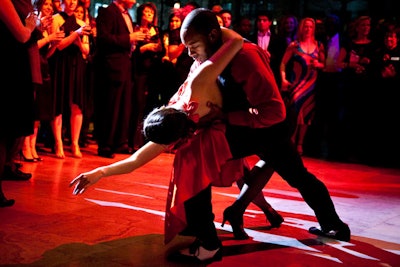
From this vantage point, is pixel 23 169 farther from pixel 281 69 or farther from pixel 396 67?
pixel 396 67

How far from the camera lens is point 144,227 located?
3885mm

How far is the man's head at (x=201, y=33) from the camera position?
316 cm

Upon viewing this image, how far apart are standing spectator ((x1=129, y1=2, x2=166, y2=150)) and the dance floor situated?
168 centimetres

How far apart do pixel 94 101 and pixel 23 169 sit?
1722 millimetres

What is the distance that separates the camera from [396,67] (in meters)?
7.97

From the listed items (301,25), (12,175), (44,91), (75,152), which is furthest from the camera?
(301,25)

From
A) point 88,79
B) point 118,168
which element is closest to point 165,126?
point 118,168

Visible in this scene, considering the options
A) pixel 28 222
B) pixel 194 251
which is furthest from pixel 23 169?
pixel 194 251

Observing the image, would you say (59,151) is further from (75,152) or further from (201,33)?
(201,33)

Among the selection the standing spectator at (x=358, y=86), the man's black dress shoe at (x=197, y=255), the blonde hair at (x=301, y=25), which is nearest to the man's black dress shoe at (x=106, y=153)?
the blonde hair at (x=301, y=25)

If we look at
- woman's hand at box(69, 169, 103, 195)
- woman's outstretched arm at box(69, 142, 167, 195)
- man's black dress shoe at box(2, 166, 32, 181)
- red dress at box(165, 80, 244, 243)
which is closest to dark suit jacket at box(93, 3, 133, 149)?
man's black dress shoe at box(2, 166, 32, 181)

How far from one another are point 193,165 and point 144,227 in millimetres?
907

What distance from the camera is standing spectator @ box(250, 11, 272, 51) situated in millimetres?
8352

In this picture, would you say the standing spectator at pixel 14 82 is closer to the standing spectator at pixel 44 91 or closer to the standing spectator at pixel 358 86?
the standing spectator at pixel 44 91
